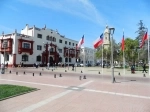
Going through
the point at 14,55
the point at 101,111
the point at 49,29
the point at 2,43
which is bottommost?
the point at 101,111

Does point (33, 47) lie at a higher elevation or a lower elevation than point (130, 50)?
higher

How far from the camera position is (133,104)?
8719 millimetres

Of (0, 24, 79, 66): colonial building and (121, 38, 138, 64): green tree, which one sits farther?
(0, 24, 79, 66): colonial building

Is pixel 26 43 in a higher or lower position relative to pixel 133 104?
higher

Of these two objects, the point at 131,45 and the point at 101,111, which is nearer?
the point at 101,111

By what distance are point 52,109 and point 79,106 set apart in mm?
1316

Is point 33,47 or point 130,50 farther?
point 33,47

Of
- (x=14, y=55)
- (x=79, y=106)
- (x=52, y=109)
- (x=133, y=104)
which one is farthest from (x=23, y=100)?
(x=14, y=55)

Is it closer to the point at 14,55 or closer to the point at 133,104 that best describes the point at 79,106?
the point at 133,104

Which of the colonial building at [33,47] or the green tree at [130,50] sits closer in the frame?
the green tree at [130,50]

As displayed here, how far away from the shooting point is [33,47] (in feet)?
178

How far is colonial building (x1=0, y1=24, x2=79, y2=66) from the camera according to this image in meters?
48.7

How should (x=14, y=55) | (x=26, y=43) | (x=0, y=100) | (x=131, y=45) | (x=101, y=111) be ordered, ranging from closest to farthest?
(x=101, y=111)
(x=0, y=100)
(x=131, y=45)
(x=14, y=55)
(x=26, y=43)

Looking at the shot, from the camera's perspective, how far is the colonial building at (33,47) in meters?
48.7
